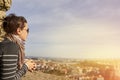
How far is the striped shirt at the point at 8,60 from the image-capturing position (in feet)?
11.5

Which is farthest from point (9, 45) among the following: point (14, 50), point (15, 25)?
point (15, 25)

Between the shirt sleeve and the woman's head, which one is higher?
the woman's head

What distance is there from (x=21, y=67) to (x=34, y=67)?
262mm

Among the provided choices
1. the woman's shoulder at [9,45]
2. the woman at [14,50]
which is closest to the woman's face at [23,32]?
the woman at [14,50]

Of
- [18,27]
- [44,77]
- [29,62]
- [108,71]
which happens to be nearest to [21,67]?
[29,62]

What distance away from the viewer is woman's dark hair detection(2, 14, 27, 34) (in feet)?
12.5

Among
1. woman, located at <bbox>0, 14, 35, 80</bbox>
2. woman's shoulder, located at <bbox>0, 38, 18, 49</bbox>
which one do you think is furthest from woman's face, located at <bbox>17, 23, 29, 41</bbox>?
woman's shoulder, located at <bbox>0, 38, 18, 49</bbox>

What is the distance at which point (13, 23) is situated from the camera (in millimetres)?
3816

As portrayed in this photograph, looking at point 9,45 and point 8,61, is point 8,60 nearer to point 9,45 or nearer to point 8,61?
point 8,61

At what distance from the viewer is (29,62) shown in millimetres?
4039

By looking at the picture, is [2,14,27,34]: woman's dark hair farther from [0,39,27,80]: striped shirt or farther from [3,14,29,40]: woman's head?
[0,39,27,80]: striped shirt

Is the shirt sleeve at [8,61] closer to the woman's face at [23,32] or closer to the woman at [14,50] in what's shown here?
the woman at [14,50]

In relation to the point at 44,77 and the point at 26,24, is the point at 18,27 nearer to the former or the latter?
the point at 26,24

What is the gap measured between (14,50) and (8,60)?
141 millimetres
